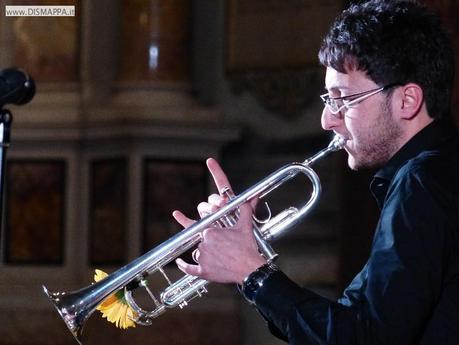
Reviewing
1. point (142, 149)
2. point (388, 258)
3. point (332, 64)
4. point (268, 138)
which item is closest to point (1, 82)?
point (332, 64)

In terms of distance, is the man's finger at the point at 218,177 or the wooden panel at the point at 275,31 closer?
the man's finger at the point at 218,177

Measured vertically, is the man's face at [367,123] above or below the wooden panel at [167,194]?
above

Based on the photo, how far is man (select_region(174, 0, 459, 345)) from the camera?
2.06 m

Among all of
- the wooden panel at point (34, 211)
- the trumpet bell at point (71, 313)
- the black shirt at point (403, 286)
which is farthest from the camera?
the wooden panel at point (34, 211)

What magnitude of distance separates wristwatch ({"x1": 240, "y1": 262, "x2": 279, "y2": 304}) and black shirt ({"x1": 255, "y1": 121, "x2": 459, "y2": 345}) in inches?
0.5

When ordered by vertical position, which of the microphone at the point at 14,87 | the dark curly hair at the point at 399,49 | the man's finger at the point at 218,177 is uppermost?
the dark curly hair at the point at 399,49

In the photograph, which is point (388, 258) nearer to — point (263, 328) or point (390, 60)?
point (390, 60)

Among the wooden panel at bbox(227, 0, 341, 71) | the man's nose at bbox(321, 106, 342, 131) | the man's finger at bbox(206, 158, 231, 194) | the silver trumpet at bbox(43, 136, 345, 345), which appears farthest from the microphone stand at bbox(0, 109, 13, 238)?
the wooden panel at bbox(227, 0, 341, 71)

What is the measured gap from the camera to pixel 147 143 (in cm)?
640

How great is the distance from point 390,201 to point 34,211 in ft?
15.4

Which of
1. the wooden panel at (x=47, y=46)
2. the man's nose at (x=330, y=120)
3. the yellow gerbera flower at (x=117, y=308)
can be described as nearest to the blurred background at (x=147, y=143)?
the wooden panel at (x=47, y=46)

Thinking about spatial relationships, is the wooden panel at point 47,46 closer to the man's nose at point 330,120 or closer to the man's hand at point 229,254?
the man's nose at point 330,120

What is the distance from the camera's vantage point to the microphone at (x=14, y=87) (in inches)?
120

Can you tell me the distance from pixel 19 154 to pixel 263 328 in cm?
196
